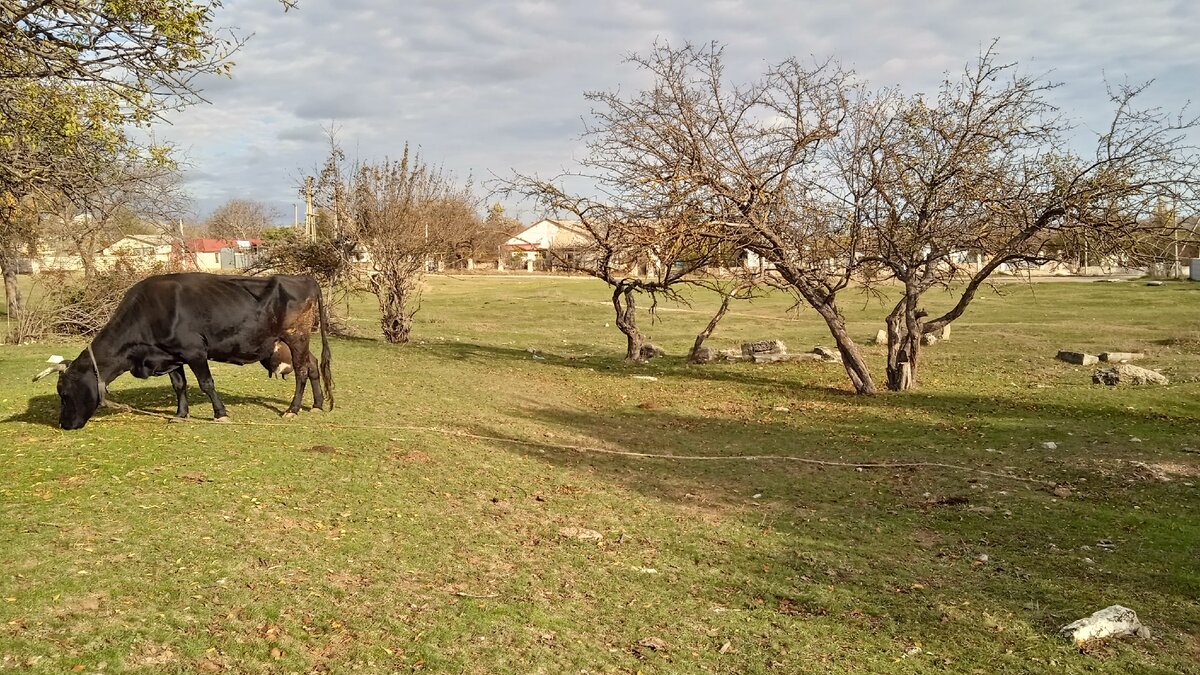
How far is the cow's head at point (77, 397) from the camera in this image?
9.45m

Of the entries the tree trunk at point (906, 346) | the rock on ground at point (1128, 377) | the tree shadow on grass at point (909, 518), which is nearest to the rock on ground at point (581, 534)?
the tree shadow on grass at point (909, 518)

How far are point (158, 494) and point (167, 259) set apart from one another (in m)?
19.7

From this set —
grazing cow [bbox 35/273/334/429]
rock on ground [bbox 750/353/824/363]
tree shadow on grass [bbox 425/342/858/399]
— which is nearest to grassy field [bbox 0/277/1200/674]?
grazing cow [bbox 35/273/334/429]

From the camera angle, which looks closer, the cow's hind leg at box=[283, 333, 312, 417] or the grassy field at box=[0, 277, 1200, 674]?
the grassy field at box=[0, 277, 1200, 674]

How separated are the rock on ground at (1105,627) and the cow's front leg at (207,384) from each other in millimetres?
9458

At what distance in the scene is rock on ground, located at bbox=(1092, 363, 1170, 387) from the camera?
15.8 meters

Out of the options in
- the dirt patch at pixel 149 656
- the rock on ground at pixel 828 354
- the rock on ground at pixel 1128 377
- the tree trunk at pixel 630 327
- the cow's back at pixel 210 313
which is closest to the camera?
the dirt patch at pixel 149 656

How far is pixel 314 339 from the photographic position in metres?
20.9

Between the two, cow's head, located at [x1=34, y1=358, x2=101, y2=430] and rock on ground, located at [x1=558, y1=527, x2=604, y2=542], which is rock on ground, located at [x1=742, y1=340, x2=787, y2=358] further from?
cow's head, located at [x1=34, y1=358, x2=101, y2=430]

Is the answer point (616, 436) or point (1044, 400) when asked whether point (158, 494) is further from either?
point (1044, 400)

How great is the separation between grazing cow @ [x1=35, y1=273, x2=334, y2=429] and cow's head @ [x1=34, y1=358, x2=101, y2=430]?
0.03 ft

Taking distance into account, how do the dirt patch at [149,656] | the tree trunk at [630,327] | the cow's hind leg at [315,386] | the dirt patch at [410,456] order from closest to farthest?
the dirt patch at [149,656], the dirt patch at [410,456], the cow's hind leg at [315,386], the tree trunk at [630,327]

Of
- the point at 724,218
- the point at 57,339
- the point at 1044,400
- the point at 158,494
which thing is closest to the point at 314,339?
the point at 57,339

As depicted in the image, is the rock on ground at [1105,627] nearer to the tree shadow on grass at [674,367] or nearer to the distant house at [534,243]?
the tree shadow on grass at [674,367]
